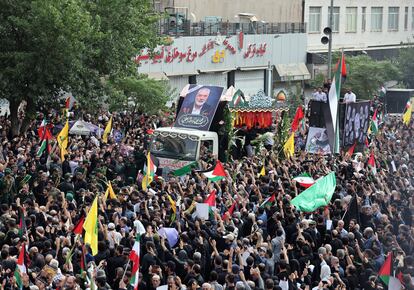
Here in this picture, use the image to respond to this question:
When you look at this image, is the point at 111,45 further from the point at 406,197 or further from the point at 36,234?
the point at 36,234

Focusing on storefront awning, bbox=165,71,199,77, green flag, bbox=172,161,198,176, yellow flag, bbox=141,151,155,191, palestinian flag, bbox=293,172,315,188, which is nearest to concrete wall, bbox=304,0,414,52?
storefront awning, bbox=165,71,199,77

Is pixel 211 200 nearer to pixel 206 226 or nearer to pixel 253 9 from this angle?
pixel 206 226

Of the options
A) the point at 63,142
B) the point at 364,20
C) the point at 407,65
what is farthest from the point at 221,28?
the point at 63,142

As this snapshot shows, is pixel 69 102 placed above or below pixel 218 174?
below

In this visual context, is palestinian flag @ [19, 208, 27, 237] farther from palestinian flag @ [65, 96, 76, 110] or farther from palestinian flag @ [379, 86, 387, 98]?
palestinian flag @ [379, 86, 387, 98]

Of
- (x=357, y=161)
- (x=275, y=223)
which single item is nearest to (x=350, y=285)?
(x=275, y=223)

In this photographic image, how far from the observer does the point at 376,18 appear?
70.8 metres

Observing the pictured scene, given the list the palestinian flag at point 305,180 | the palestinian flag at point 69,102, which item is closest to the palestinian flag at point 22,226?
the palestinian flag at point 305,180

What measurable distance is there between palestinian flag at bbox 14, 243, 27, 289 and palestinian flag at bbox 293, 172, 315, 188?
27.4 feet

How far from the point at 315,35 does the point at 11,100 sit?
34700 mm

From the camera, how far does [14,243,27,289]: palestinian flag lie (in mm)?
15602

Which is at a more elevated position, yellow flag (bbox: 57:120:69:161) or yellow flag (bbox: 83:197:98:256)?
yellow flag (bbox: 83:197:98:256)

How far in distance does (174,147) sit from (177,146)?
0.32 feet

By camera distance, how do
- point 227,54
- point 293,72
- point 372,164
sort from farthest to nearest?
point 293,72 → point 227,54 → point 372,164
